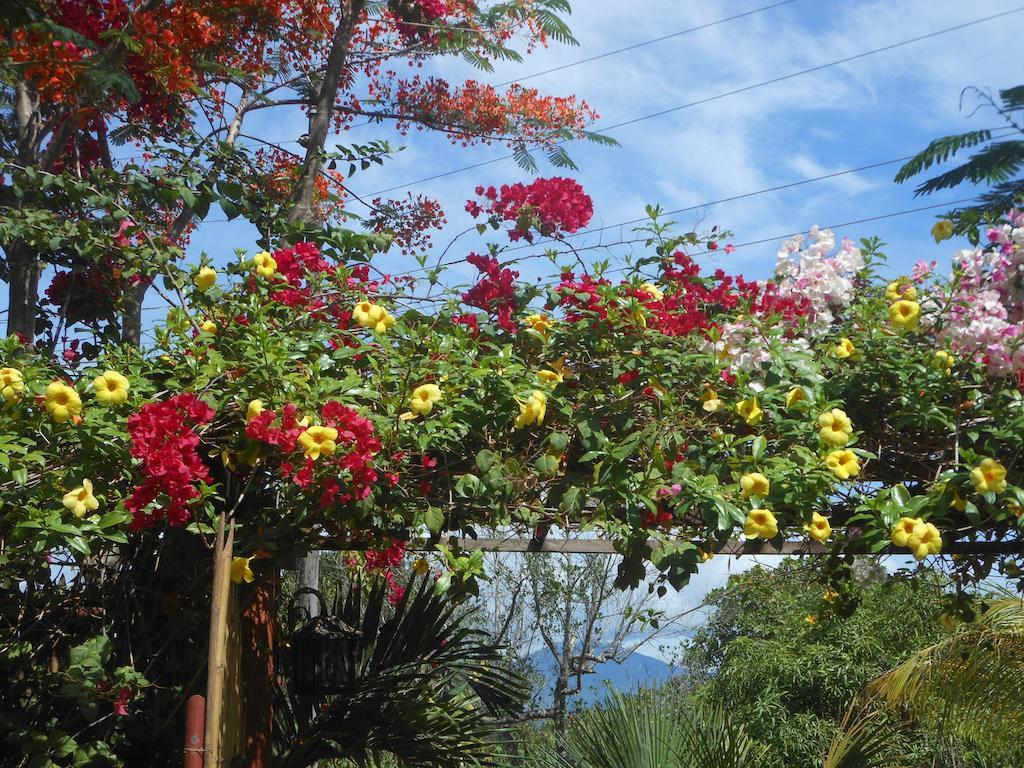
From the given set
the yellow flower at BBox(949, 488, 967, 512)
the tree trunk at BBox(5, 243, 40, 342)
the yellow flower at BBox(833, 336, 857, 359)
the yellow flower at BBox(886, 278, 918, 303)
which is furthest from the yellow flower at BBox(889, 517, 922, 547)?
the tree trunk at BBox(5, 243, 40, 342)

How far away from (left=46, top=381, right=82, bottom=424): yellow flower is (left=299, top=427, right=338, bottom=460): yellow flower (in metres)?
0.58

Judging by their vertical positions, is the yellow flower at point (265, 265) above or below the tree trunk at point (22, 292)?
below

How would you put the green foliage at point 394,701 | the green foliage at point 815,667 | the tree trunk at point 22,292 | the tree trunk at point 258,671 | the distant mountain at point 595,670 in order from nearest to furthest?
the tree trunk at point 258,671 → the green foliage at point 394,701 → the tree trunk at point 22,292 → the green foliage at point 815,667 → the distant mountain at point 595,670

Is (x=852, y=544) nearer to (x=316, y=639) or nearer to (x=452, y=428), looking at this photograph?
(x=452, y=428)

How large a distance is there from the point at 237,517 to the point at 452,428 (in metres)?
0.92

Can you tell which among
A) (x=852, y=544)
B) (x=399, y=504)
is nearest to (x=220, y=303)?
(x=399, y=504)

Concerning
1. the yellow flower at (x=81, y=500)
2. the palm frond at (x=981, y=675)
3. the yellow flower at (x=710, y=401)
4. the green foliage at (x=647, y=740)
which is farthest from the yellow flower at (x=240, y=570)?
the palm frond at (x=981, y=675)

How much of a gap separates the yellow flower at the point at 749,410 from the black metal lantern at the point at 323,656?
180cm

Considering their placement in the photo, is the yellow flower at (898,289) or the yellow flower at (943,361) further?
the yellow flower at (898,289)

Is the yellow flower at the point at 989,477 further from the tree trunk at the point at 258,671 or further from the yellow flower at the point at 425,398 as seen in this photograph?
the tree trunk at the point at 258,671

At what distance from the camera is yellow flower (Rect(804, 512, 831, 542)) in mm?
2367

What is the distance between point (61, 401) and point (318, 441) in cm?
65

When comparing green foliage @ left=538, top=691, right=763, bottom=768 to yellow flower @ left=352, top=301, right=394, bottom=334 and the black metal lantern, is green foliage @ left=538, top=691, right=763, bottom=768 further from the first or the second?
yellow flower @ left=352, top=301, right=394, bottom=334

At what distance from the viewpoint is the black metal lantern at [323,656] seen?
358cm
